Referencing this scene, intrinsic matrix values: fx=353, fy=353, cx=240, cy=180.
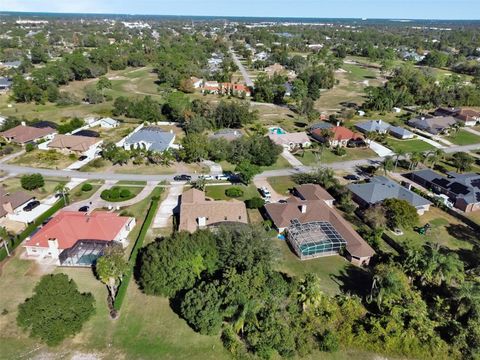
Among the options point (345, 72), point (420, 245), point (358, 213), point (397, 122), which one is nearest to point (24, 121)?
point (358, 213)

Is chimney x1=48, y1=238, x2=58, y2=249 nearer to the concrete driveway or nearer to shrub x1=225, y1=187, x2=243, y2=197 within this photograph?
the concrete driveway

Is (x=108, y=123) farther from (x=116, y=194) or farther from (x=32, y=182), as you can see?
(x=116, y=194)

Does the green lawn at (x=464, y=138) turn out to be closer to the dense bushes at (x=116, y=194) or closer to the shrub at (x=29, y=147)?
the dense bushes at (x=116, y=194)

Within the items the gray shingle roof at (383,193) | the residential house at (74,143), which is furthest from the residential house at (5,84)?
the gray shingle roof at (383,193)

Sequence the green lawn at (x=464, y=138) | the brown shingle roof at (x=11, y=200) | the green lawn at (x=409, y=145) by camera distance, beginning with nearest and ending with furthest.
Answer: the brown shingle roof at (x=11, y=200), the green lawn at (x=409, y=145), the green lawn at (x=464, y=138)

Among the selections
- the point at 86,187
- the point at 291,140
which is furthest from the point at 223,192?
the point at 291,140

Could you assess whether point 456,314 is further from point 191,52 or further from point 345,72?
point 191,52
